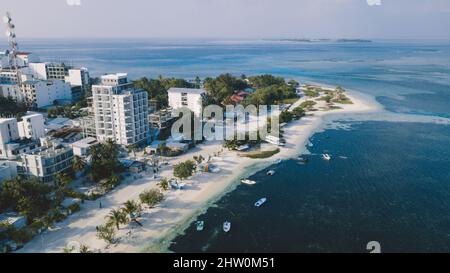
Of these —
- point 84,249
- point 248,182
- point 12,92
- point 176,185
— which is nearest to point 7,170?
point 84,249

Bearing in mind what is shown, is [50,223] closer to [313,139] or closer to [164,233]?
[164,233]

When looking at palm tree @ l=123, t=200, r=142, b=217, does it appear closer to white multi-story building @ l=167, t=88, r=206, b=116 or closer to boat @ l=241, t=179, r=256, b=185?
boat @ l=241, t=179, r=256, b=185

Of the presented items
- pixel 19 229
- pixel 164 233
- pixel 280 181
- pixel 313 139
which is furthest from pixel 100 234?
pixel 313 139

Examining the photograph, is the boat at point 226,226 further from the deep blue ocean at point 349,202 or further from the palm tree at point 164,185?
the palm tree at point 164,185

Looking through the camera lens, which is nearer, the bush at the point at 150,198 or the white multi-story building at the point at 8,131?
the bush at the point at 150,198

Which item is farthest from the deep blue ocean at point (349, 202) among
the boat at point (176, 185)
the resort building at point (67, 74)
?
the resort building at point (67, 74)
